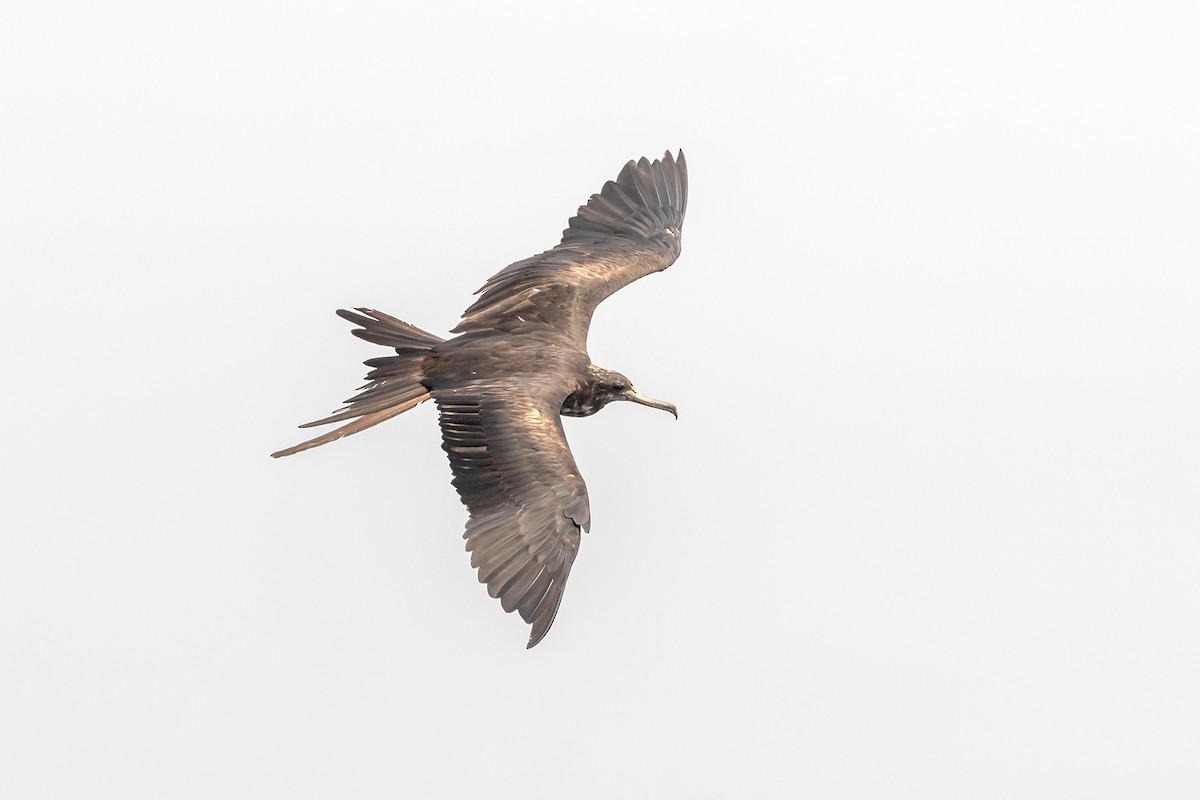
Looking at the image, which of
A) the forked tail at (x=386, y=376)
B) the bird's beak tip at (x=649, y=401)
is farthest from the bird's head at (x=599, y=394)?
the forked tail at (x=386, y=376)

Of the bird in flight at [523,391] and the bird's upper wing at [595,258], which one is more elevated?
the bird's upper wing at [595,258]

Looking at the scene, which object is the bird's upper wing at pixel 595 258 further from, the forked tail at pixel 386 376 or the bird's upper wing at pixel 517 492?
the bird's upper wing at pixel 517 492

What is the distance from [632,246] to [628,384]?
2.20m

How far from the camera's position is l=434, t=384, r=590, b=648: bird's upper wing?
14.2 m

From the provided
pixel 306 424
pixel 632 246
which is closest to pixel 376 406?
pixel 306 424

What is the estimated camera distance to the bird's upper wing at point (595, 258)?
16891 mm

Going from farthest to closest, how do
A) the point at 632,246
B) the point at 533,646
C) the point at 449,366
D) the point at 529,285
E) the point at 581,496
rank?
the point at 632,246 → the point at 529,285 → the point at 449,366 → the point at 581,496 → the point at 533,646

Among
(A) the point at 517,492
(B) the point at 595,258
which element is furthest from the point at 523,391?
(B) the point at 595,258

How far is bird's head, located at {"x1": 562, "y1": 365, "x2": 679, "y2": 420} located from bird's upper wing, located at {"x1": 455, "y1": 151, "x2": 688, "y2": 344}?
0.55 metres

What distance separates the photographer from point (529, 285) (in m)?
17.3

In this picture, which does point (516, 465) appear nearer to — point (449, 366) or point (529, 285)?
point (449, 366)

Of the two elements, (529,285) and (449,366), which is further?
(529,285)

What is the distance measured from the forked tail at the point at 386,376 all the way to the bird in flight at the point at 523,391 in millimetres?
11

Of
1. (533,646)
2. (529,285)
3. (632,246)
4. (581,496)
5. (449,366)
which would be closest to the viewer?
(533,646)
